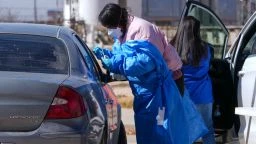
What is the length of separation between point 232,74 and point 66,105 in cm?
277

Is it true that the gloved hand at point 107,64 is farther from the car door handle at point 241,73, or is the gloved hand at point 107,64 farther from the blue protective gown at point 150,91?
the car door handle at point 241,73

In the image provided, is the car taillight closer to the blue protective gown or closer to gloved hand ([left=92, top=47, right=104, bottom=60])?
the blue protective gown

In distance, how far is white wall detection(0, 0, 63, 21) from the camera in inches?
1687

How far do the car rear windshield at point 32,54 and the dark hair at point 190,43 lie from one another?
1.79 m

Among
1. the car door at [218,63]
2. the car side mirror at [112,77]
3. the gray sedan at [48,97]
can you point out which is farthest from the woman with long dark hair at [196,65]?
the gray sedan at [48,97]

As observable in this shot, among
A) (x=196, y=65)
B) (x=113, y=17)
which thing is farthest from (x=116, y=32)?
(x=196, y=65)

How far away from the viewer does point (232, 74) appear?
6621 millimetres

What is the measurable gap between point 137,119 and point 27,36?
1.36m

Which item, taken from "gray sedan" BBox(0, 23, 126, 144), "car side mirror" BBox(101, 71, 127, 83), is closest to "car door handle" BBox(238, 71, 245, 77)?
"car side mirror" BBox(101, 71, 127, 83)

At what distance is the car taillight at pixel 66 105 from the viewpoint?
420 centimetres

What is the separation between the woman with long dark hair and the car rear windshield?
5.93 ft

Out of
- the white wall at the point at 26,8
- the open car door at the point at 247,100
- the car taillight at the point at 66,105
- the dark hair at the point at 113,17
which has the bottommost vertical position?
the white wall at the point at 26,8

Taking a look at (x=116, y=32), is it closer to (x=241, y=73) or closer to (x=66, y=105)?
(x=241, y=73)

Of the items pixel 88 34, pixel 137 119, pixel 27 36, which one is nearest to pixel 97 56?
pixel 137 119
